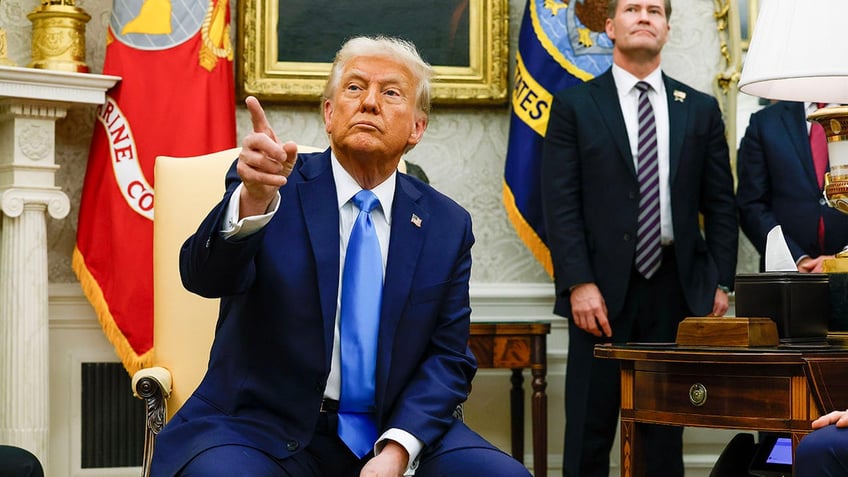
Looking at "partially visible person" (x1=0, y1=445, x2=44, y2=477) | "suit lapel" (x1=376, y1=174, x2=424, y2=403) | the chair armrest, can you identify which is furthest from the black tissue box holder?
"partially visible person" (x1=0, y1=445, x2=44, y2=477)

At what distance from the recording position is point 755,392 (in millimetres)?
2652

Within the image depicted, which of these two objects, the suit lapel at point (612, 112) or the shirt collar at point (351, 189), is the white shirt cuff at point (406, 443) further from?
the suit lapel at point (612, 112)

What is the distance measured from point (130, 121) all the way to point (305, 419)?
8.13 feet

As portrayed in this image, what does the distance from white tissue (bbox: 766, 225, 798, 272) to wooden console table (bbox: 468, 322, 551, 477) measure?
1462mm

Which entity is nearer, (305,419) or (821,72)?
(305,419)

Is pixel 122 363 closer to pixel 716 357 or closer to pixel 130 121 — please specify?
pixel 130 121

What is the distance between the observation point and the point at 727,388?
8.82 ft

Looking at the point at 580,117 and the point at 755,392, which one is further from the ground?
the point at 580,117

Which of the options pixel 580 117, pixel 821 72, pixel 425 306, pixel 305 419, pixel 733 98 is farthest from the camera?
pixel 733 98

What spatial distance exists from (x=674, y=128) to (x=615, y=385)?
3.25 ft

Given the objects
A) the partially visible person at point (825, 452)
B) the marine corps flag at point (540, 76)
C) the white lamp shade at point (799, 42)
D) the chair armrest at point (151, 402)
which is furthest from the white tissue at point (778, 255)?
the marine corps flag at point (540, 76)

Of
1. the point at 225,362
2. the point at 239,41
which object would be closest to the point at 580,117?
the point at 239,41

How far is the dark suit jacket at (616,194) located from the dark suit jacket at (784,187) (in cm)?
12

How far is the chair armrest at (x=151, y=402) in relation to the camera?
9.22 ft
